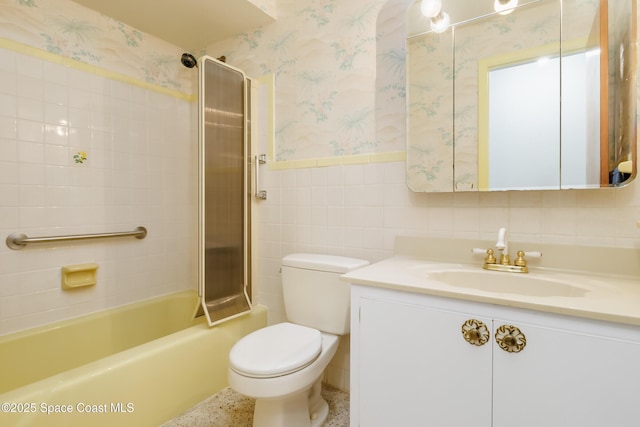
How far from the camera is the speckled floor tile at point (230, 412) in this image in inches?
59.5

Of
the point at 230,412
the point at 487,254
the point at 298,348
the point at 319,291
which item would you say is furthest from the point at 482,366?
the point at 230,412

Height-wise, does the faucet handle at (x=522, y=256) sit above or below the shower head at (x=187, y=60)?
below

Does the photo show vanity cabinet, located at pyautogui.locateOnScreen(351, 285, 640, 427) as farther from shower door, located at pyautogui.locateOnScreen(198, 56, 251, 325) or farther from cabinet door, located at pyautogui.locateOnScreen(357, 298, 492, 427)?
shower door, located at pyautogui.locateOnScreen(198, 56, 251, 325)

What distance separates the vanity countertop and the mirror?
1.12 ft

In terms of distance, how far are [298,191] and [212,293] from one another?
0.75 meters

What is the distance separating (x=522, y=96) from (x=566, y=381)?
3.36 feet

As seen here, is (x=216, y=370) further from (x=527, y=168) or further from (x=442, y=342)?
(x=527, y=168)

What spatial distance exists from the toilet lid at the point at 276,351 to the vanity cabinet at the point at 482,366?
0.78ft

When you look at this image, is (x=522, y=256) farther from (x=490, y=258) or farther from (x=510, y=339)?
(x=510, y=339)

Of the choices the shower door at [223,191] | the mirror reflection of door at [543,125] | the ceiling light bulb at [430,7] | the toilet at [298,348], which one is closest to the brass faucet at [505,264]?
the mirror reflection of door at [543,125]

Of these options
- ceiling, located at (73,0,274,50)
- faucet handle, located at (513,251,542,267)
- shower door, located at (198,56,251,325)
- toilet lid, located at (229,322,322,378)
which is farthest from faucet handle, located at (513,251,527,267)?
ceiling, located at (73,0,274,50)

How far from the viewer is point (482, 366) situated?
0.94m

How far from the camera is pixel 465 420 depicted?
3.19 ft

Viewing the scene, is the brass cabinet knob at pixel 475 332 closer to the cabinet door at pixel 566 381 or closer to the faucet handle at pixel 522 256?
the cabinet door at pixel 566 381
